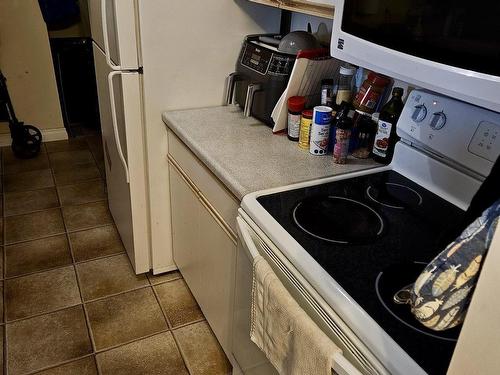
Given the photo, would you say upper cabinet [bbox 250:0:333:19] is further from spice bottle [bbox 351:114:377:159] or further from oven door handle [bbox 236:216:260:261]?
oven door handle [bbox 236:216:260:261]

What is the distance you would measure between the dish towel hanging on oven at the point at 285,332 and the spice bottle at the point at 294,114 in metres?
0.65

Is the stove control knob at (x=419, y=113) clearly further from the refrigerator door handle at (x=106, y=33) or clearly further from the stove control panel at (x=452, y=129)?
the refrigerator door handle at (x=106, y=33)

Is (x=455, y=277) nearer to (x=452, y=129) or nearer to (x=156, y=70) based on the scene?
(x=452, y=129)

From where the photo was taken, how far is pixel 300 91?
1595 millimetres

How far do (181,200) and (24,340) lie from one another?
0.85 m

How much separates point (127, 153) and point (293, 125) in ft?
2.41

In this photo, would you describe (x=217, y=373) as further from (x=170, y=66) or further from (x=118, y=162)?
(x=170, y=66)

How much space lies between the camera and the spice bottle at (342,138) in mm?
1374

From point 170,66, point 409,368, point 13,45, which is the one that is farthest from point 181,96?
point 13,45

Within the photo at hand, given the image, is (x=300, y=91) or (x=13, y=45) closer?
(x=300, y=91)

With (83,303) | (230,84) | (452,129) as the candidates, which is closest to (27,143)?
(83,303)

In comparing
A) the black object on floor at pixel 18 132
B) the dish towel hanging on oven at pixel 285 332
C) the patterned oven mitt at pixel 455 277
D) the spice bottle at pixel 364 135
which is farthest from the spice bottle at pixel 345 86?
the black object on floor at pixel 18 132

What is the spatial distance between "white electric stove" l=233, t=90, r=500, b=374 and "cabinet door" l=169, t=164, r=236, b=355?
0.13 metres

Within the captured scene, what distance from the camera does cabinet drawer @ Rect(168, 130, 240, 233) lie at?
1.38 metres
